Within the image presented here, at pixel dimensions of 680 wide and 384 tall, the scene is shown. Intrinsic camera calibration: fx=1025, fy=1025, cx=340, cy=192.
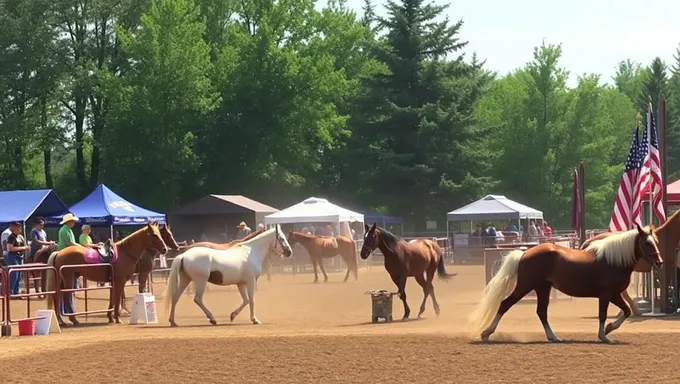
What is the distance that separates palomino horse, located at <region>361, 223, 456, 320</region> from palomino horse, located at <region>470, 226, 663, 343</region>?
16.0 feet

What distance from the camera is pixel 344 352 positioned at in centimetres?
1350

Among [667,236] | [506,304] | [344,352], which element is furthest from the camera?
[667,236]

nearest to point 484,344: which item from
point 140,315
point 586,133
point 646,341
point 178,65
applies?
point 646,341

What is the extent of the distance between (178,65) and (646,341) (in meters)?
43.7

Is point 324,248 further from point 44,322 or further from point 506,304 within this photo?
point 506,304

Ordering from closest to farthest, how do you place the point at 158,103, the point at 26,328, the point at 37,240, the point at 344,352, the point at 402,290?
the point at 344,352
the point at 26,328
the point at 402,290
the point at 37,240
the point at 158,103

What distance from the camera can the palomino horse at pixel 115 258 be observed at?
19578 mm

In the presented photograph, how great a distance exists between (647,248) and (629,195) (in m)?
6.36

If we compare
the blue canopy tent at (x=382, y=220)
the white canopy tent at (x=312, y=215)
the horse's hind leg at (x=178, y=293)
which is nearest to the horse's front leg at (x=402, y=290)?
the horse's hind leg at (x=178, y=293)

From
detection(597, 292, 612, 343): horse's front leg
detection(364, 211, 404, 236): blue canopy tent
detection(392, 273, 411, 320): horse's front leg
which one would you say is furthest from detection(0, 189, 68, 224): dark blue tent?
detection(364, 211, 404, 236): blue canopy tent

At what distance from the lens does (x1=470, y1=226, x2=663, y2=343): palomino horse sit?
14.3 meters

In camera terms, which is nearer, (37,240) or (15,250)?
(15,250)

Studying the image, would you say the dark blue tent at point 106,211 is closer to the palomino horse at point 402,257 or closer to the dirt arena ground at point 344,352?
the dirt arena ground at point 344,352

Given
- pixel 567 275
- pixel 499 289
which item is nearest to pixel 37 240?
pixel 499 289
